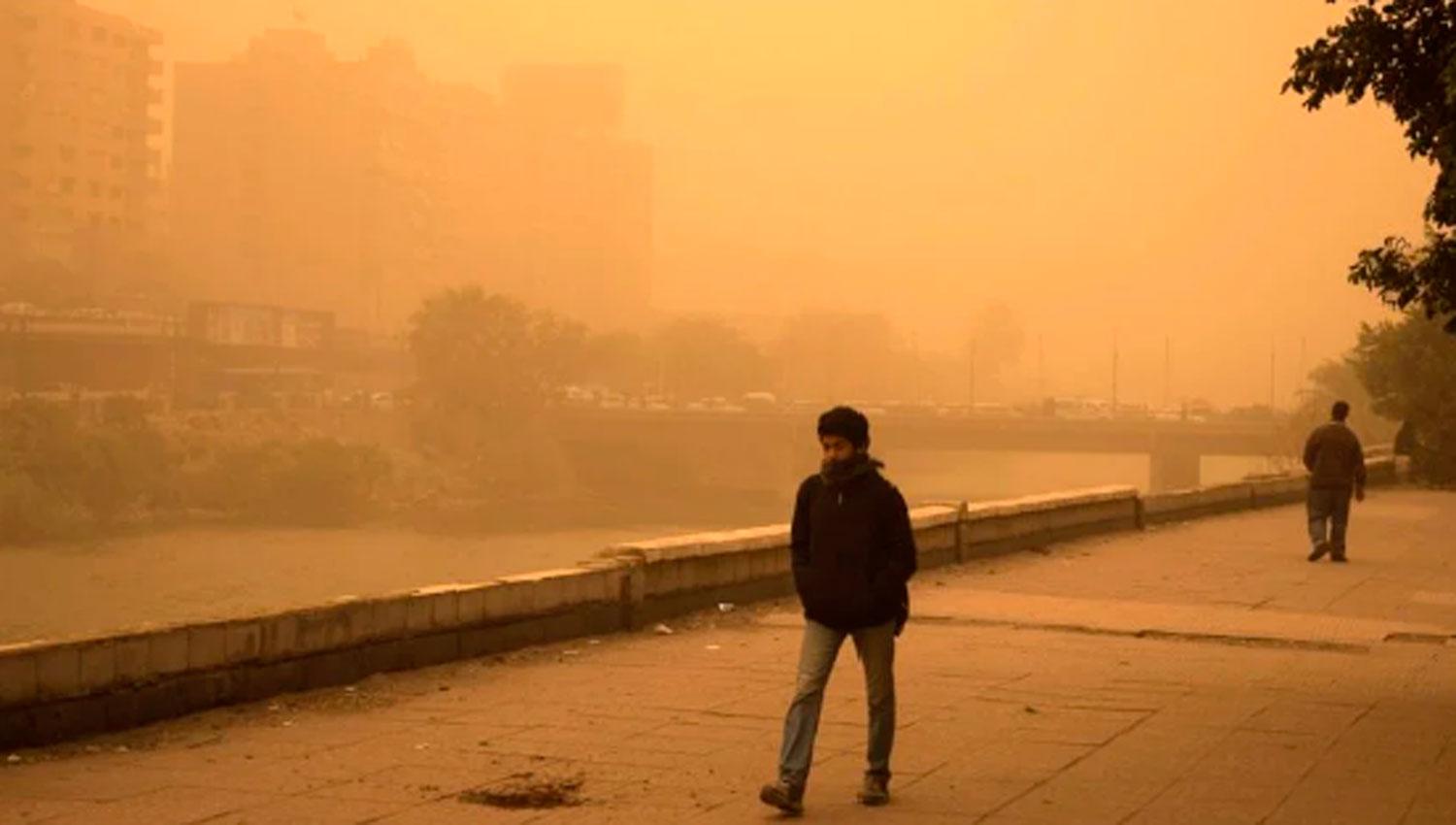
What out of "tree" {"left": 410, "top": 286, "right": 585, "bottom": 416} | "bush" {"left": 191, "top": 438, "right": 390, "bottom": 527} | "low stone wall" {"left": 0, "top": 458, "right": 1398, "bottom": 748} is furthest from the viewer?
"tree" {"left": 410, "top": 286, "right": 585, "bottom": 416}

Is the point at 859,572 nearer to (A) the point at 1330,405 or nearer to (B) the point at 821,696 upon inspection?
(B) the point at 821,696

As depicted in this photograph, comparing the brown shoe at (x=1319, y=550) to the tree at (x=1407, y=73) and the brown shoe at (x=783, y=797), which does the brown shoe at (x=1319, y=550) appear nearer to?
the tree at (x=1407, y=73)

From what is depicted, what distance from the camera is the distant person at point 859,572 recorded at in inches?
325

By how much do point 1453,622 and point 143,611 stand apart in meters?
57.7

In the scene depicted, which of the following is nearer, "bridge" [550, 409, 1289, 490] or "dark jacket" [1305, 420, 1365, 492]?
"dark jacket" [1305, 420, 1365, 492]

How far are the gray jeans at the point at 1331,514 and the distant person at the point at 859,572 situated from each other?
48.5ft

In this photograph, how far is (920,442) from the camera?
104 m

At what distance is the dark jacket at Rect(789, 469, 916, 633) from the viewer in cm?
827

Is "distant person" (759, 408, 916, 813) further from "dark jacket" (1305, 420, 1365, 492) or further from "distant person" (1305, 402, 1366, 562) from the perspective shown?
"dark jacket" (1305, 420, 1365, 492)

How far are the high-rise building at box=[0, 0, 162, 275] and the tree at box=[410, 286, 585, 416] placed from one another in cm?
3648

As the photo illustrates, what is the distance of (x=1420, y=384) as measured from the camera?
4828 centimetres

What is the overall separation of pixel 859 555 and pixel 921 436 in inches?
3735

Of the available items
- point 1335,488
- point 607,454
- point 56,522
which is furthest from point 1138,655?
point 607,454

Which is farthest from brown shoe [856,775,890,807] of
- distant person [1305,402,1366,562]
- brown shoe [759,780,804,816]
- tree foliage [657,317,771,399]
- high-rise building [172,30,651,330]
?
high-rise building [172,30,651,330]
